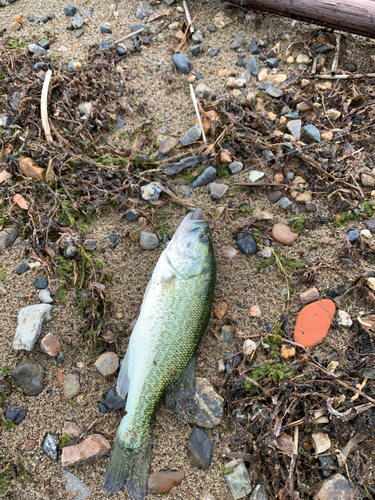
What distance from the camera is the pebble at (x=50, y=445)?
9.34ft

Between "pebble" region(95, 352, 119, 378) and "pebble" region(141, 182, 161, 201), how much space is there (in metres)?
1.55

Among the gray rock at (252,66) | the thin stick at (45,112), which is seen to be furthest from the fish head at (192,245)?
the gray rock at (252,66)

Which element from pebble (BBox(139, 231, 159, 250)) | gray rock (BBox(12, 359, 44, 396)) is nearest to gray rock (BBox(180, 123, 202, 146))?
pebble (BBox(139, 231, 159, 250))

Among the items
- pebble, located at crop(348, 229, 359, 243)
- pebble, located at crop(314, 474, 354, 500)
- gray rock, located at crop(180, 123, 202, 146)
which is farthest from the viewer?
gray rock, located at crop(180, 123, 202, 146)

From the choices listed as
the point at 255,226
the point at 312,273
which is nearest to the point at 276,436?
the point at 312,273

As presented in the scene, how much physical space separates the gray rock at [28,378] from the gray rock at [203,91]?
10.8 ft

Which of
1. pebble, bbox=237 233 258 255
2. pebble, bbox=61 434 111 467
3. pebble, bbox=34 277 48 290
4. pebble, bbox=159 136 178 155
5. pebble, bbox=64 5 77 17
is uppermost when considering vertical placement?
pebble, bbox=64 5 77 17

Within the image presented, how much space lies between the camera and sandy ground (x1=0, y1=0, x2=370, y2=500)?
285 centimetres

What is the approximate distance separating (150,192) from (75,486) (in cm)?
263

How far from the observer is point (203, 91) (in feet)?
13.2

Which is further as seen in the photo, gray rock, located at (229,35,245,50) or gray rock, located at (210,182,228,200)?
gray rock, located at (229,35,245,50)

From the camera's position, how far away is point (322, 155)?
12.1ft

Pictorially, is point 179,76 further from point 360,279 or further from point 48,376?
point 48,376

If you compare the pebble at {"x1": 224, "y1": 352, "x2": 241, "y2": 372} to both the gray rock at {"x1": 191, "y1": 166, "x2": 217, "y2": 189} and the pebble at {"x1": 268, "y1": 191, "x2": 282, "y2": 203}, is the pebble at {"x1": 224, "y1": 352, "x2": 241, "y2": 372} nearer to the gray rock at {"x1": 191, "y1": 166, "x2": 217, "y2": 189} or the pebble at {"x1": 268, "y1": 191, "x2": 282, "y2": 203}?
the pebble at {"x1": 268, "y1": 191, "x2": 282, "y2": 203}
